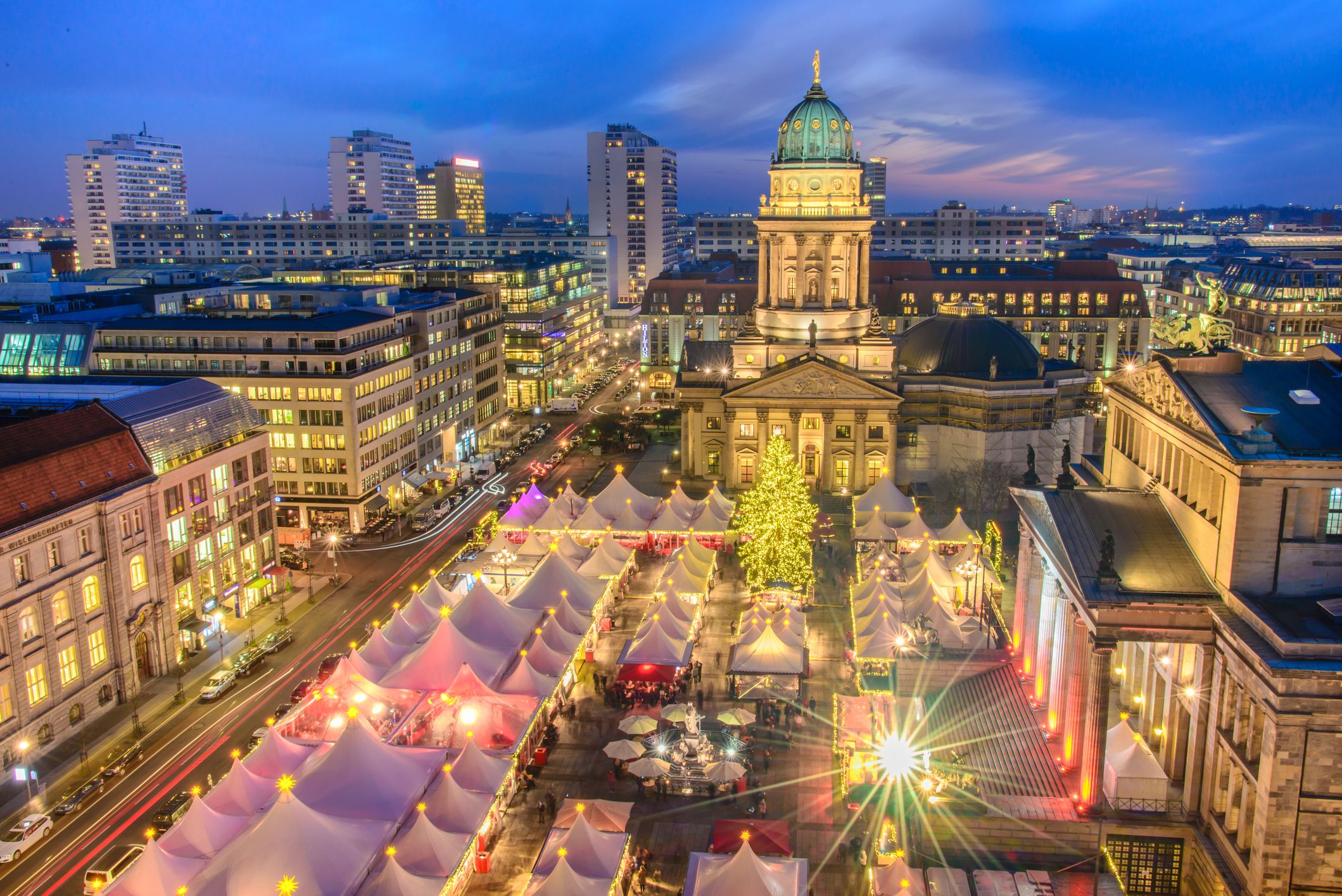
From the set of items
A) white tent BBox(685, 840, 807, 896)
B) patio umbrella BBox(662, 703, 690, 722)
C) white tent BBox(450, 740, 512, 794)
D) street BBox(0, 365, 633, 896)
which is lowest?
street BBox(0, 365, 633, 896)

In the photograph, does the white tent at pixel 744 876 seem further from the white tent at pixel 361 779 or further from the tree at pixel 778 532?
the tree at pixel 778 532

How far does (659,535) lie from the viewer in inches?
3034

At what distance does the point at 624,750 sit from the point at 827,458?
190 ft

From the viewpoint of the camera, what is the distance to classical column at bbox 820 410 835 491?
98.1 m

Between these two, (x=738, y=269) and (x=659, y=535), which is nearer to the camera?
(x=659, y=535)

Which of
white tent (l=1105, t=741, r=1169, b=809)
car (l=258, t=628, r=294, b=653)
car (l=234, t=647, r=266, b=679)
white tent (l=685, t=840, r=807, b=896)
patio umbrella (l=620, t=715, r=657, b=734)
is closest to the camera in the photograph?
white tent (l=685, t=840, r=807, b=896)

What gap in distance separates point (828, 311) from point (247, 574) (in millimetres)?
63962

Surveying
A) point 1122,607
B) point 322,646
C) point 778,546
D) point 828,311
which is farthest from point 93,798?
point 828,311

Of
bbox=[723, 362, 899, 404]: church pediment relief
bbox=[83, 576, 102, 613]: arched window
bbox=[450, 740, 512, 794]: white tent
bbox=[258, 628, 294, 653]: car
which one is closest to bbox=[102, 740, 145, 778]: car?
bbox=[83, 576, 102, 613]: arched window

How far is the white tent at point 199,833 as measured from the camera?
114 ft

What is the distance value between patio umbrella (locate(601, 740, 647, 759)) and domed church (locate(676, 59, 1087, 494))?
56.2 meters

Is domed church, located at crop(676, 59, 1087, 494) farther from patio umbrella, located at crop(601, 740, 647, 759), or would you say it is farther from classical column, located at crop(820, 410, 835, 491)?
patio umbrella, located at crop(601, 740, 647, 759)

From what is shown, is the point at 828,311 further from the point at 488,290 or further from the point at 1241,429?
the point at 1241,429

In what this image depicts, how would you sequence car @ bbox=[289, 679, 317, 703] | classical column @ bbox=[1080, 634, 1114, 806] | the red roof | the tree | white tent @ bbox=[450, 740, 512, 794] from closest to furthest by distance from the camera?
white tent @ bbox=[450, 740, 512, 794] → classical column @ bbox=[1080, 634, 1114, 806] → the red roof → car @ bbox=[289, 679, 317, 703] → the tree
